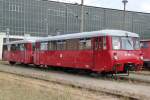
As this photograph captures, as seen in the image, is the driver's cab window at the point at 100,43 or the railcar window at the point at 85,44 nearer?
the driver's cab window at the point at 100,43

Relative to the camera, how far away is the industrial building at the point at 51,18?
97.1 metres

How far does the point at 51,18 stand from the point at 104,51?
265 ft

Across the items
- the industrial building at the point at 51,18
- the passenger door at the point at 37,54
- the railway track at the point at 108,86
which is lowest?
the railway track at the point at 108,86

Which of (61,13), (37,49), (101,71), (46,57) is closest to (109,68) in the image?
(101,71)

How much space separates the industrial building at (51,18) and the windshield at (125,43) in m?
71.1

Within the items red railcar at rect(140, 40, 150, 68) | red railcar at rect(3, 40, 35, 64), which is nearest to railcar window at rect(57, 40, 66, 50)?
red railcar at rect(3, 40, 35, 64)

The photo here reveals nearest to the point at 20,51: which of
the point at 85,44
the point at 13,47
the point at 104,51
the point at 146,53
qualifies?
the point at 13,47

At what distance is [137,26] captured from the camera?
11506 cm

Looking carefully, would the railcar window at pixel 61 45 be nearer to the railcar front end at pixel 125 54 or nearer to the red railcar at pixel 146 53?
the railcar front end at pixel 125 54

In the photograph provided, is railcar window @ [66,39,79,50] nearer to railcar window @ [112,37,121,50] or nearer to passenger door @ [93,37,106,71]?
passenger door @ [93,37,106,71]

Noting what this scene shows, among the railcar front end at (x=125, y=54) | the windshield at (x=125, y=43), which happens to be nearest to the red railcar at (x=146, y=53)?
the windshield at (x=125, y=43)

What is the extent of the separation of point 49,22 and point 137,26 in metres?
27.8

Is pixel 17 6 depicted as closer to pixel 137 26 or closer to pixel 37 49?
pixel 137 26

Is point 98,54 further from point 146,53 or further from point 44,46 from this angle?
point 146,53
